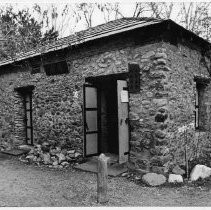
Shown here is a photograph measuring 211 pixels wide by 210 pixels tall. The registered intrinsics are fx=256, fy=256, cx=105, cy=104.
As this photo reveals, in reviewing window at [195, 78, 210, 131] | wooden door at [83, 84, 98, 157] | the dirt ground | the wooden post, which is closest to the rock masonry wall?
wooden door at [83, 84, 98, 157]

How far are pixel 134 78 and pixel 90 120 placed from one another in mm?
1789

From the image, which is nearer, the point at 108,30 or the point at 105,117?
the point at 108,30

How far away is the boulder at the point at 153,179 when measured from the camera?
5.44m

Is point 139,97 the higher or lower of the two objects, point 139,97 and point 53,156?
the higher

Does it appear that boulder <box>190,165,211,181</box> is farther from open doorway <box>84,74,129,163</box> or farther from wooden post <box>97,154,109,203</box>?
wooden post <box>97,154,109,203</box>

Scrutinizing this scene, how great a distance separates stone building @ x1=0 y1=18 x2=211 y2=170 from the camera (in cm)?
589

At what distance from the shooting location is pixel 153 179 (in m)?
5.52

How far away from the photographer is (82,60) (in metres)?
7.27

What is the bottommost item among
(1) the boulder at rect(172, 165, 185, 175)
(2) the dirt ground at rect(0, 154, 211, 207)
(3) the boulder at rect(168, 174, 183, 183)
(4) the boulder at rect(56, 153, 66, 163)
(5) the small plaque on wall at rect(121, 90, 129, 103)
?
(2) the dirt ground at rect(0, 154, 211, 207)

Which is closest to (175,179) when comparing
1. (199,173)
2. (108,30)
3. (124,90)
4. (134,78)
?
(199,173)

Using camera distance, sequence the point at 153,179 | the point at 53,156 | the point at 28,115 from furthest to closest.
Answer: the point at 28,115 → the point at 53,156 → the point at 153,179

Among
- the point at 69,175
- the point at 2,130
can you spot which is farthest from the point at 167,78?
the point at 2,130

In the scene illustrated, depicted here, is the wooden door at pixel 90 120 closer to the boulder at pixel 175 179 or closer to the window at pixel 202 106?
the boulder at pixel 175 179

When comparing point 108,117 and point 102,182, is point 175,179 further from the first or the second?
point 108,117
